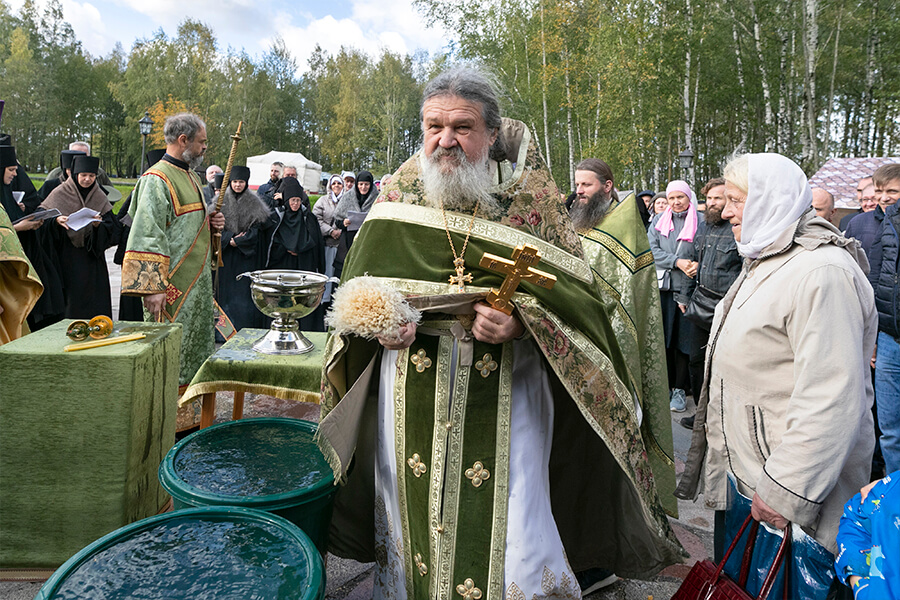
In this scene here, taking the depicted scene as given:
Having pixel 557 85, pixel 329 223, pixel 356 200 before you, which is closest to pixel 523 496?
pixel 356 200

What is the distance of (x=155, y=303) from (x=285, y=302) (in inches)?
43.5

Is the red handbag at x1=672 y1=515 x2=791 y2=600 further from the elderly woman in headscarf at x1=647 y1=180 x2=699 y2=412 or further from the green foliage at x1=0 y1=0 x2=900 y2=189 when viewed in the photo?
the elderly woman in headscarf at x1=647 y1=180 x2=699 y2=412

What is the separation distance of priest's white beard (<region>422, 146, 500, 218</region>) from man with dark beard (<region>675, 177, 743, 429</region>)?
2870mm

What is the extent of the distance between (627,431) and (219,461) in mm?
1516

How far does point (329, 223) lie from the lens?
8898 millimetres

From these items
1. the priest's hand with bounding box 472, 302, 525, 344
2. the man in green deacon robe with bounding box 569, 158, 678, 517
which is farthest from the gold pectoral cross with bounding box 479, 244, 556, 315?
the man in green deacon robe with bounding box 569, 158, 678, 517

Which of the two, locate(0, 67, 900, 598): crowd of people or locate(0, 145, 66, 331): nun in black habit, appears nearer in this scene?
locate(0, 67, 900, 598): crowd of people

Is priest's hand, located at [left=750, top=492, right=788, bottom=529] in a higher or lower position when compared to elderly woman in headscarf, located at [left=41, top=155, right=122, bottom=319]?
lower

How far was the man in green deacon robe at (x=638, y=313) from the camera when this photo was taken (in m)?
2.99

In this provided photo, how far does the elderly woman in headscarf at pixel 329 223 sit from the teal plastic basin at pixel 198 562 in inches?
232

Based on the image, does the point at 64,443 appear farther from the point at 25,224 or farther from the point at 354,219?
the point at 354,219

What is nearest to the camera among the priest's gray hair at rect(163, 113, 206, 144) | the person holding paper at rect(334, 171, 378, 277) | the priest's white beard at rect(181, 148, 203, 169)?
the priest's gray hair at rect(163, 113, 206, 144)

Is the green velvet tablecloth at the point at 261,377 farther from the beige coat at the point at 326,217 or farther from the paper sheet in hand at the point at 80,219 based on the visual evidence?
the beige coat at the point at 326,217

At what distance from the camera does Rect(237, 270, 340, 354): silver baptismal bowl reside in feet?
10.4
